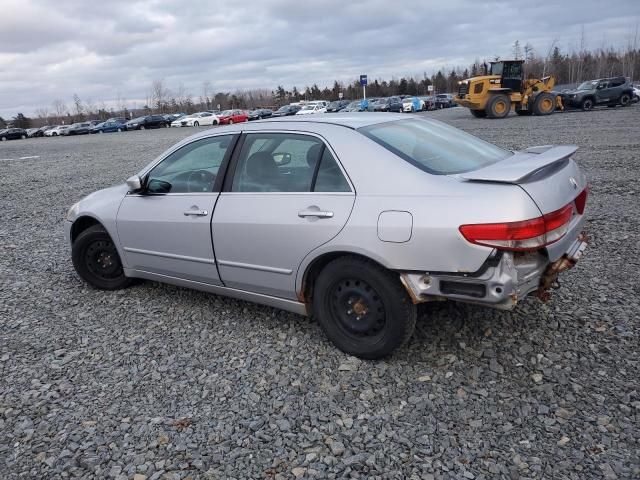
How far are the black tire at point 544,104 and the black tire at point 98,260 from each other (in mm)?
26694

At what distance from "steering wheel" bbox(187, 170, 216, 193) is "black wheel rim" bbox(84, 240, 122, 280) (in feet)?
4.08

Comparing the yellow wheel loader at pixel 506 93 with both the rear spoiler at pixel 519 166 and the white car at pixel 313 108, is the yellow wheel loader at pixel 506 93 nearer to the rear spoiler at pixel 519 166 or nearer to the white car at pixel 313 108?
the white car at pixel 313 108

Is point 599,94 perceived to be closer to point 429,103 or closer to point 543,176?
point 429,103

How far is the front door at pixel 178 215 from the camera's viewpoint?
3879 mm

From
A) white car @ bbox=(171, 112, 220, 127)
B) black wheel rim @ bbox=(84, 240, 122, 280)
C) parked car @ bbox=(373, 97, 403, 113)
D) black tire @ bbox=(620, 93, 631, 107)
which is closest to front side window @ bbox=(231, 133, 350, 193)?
black wheel rim @ bbox=(84, 240, 122, 280)

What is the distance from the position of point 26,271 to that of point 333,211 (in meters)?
4.32

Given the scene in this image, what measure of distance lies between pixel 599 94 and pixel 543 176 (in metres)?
30.6

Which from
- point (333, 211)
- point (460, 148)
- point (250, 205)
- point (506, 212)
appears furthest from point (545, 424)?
point (250, 205)

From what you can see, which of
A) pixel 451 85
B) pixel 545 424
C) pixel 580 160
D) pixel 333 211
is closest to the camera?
pixel 545 424

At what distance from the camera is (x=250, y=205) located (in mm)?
3588

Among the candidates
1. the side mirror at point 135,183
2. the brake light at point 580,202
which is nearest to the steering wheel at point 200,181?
the side mirror at point 135,183

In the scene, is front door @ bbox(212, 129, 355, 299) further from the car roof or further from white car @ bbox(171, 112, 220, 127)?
white car @ bbox(171, 112, 220, 127)

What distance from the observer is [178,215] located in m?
3.96

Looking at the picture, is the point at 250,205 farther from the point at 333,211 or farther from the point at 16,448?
the point at 16,448
